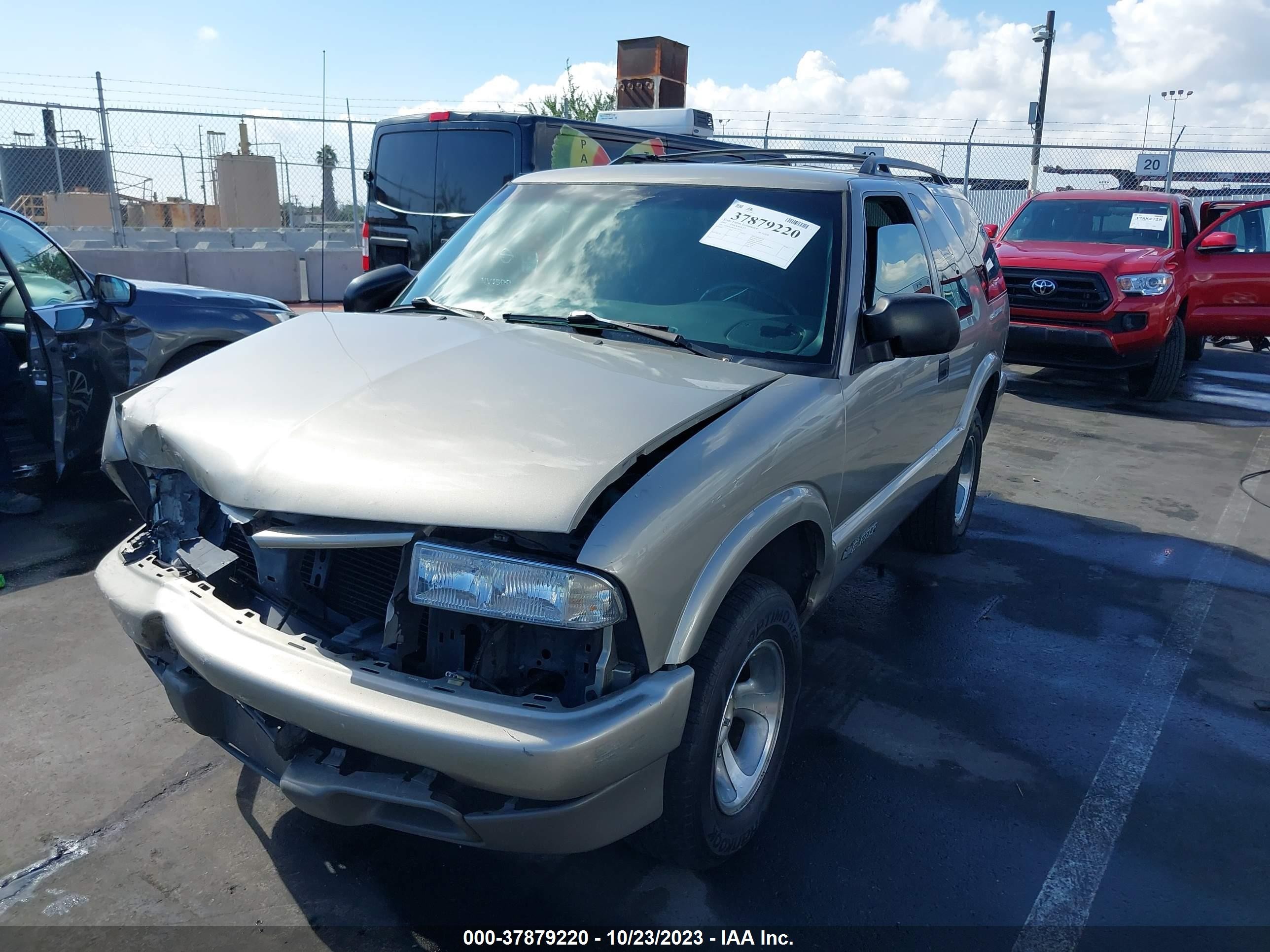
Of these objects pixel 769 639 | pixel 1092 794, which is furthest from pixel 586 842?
pixel 1092 794

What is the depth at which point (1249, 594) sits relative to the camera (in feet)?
16.3

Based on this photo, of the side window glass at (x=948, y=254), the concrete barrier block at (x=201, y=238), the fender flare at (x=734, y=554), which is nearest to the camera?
the fender flare at (x=734, y=554)

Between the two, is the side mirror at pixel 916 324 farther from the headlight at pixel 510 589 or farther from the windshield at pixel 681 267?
the headlight at pixel 510 589

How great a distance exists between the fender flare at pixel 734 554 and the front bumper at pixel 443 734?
0.08m

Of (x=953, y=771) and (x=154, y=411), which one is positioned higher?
(x=154, y=411)

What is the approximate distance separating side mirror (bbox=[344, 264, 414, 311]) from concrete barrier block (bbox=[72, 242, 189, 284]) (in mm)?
10307

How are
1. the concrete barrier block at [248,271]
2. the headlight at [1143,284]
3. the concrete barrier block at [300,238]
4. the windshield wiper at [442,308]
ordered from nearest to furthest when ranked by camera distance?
the windshield wiper at [442,308] → the headlight at [1143,284] → the concrete barrier block at [248,271] → the concrete barrier block at [300,238]

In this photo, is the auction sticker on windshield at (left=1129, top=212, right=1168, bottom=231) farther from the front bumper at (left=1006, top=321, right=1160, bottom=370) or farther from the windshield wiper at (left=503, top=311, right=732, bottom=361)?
the windshield wiper at (left=503, top=311, right=732, bottom=361)

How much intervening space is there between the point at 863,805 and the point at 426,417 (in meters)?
1.87

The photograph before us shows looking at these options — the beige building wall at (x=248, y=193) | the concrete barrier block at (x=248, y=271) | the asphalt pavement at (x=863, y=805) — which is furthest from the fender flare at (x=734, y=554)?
the beige building wall at (x=248, y=193)

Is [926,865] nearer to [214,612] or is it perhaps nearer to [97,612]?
[214,612]

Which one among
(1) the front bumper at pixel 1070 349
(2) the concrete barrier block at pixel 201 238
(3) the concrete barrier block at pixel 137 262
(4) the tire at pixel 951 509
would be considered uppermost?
(2) the concrete barrier block at pixel 201 238

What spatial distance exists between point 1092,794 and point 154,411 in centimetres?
321

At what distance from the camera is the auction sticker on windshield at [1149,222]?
1042 cm
